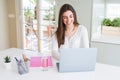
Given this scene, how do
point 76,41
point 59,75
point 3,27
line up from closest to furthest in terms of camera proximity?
point 59,75 → point 76,41 → point 3,27

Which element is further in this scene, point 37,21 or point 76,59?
point 37,21

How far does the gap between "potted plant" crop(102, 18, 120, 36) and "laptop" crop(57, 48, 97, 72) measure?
1.50 metres

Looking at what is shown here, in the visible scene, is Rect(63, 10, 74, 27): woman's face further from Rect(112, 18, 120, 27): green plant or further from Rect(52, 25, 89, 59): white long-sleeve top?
Rect(112, 18, 120, 27): green plant

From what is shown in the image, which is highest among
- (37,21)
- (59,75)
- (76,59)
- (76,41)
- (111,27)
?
(37,21)

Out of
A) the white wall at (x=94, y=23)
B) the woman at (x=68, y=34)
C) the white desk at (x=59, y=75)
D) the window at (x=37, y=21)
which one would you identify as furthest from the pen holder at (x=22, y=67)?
the window at (x=37, y=21)

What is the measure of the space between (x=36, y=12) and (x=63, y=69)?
2.64m

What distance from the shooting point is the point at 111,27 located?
293cm

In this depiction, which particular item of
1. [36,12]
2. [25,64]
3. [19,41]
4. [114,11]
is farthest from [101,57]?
[19,41]

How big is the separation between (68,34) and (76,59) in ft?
1.82

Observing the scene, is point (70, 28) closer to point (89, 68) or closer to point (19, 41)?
point (89, 68)

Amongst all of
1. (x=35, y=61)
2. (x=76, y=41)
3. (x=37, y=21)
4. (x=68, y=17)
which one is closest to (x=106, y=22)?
(x=76, y=41)

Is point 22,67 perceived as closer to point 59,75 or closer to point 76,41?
point 59,75

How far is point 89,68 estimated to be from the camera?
159 centimetres

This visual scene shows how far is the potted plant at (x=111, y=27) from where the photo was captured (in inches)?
115
